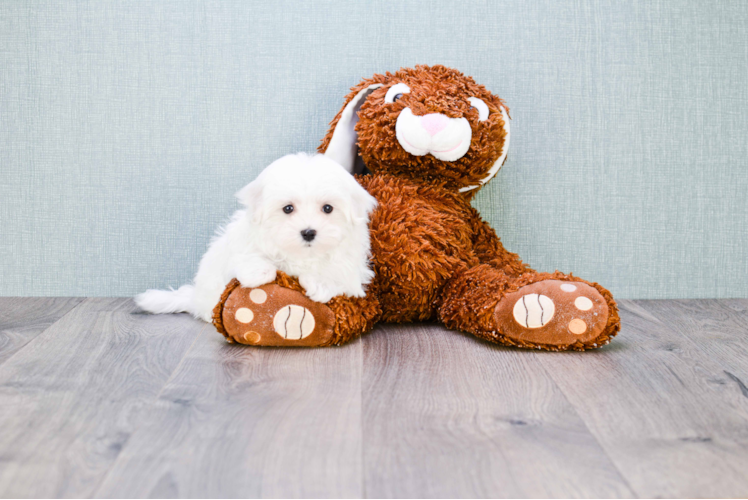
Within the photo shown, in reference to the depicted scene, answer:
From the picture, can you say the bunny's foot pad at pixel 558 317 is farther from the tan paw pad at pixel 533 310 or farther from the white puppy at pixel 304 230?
the white puppy at pixel 304 230

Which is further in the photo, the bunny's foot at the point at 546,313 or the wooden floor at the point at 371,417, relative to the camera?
the bunny's foot at the point at 546,313

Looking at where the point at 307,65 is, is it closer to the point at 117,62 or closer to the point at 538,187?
the point at 117,62

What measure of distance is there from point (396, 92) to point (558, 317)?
0.60 m

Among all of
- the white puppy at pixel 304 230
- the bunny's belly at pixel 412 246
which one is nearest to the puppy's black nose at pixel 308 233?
the white puppy at pixel 304 230

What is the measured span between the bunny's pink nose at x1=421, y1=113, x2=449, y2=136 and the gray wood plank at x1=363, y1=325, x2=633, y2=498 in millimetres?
461

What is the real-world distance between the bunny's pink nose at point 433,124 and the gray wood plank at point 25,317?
0.92 metres

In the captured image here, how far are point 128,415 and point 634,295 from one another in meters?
1.32

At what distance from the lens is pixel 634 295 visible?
1.70 meters

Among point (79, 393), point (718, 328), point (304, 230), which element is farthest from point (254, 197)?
point (718, 328)

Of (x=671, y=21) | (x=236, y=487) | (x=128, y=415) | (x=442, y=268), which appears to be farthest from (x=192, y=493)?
(x=671, y=21)

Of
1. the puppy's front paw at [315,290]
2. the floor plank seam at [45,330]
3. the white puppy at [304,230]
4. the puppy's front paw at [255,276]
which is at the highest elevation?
the white puppy at [304,230]

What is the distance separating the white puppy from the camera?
3.84 feet

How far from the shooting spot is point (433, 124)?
1331mm

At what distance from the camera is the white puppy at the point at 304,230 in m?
1.17
